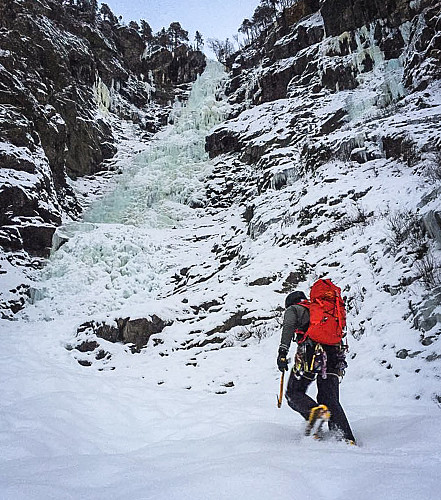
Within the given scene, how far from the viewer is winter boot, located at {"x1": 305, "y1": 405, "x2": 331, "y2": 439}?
2961 mm

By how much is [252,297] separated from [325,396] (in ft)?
20.3

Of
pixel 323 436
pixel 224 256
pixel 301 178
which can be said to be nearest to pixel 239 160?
pixel 301 178

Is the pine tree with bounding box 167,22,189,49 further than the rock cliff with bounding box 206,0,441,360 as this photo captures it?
Yes

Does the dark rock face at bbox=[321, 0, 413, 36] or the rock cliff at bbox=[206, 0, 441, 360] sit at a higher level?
the dark rock face at bbox=[321, 0, 413, 36]

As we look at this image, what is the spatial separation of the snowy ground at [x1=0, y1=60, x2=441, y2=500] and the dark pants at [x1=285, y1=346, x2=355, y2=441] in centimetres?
21

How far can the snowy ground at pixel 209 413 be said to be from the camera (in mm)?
1856

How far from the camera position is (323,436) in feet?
9.80

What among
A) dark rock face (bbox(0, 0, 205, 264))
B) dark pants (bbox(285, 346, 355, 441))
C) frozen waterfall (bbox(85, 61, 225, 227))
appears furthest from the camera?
frozen waterfall (bbox(85, 61, 225, 227))

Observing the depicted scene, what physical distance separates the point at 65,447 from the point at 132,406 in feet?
6.75

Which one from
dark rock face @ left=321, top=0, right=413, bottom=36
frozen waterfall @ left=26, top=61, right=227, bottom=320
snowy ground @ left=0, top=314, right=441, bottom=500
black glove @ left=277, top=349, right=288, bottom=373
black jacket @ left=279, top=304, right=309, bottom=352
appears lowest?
snowy ground @ left=0, top=314, right=441, bottom=500

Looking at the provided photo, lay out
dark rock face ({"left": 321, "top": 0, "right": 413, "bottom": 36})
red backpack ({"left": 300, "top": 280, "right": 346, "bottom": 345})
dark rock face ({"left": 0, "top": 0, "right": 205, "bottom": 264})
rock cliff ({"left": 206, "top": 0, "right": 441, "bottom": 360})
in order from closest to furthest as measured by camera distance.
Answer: red backpack ({"left": 300, "top": 280, "right": 346, "bottom": 345}) → rock cliff ({"left": 206, "top": 0, "right": 441, "bottom": 360}) → dark rock face ({"left": 0, "top": 0, "right": 205, "bottom": 264}) → dark rock face ({"left": 321, "top": 0, "right": 413, "bottom": 36})

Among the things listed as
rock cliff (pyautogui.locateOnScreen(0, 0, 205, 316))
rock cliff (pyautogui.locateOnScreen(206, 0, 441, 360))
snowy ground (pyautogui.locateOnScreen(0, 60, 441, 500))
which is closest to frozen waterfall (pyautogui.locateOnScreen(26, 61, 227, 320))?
snowy ground (pyautogui.locateOnScreen(0, 60, 441, 500))

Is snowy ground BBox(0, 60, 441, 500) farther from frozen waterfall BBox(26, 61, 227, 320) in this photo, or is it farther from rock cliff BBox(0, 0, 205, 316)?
rock cliff BBox(0, 0, 205, 316)

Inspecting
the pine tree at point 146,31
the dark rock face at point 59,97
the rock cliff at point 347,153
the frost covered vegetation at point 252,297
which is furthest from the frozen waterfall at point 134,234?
the pine tree at point 146,31
